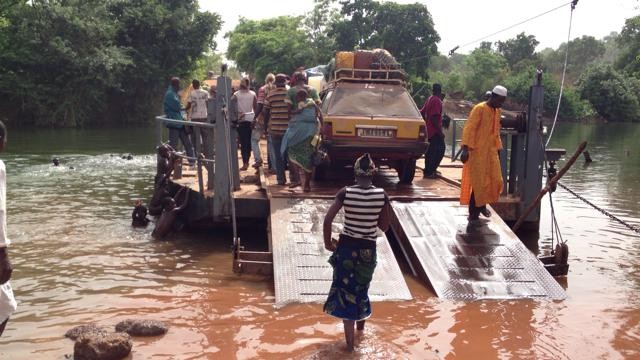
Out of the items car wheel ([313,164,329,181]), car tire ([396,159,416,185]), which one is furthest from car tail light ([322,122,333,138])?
car tire ([396,159,416,185])

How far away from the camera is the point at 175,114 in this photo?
1105cm

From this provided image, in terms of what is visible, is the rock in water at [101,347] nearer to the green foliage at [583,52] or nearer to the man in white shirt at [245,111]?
the man in white shirt at [245,111]

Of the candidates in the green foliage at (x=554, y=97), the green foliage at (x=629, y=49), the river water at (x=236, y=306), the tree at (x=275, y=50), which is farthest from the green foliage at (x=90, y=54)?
the green foliage at (x=629, y=49)

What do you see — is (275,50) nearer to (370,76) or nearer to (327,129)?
(370,76)

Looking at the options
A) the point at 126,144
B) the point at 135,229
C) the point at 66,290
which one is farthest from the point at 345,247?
the point at 126,144

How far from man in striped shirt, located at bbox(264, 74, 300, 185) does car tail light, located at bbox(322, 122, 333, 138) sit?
0.55 meters

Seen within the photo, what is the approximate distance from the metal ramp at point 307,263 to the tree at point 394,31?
3876 centimetres

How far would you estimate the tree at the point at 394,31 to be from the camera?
46250 millimetres

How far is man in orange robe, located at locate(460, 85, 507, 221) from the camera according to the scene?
7500 millimetres

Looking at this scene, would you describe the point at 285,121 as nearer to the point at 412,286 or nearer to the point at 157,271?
the point at 157,271

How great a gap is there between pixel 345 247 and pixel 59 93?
34.9 metres

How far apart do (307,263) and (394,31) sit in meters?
42.1

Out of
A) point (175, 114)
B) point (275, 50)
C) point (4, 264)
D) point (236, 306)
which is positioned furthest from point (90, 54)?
point (4, 264)

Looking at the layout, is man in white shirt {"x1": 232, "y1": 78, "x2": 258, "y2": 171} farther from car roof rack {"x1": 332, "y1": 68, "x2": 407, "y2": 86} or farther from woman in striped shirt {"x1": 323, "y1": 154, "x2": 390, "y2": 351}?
woman in striped shirt {"x1": 323, "y1": 154, "x2": 390, "y2": 351}
